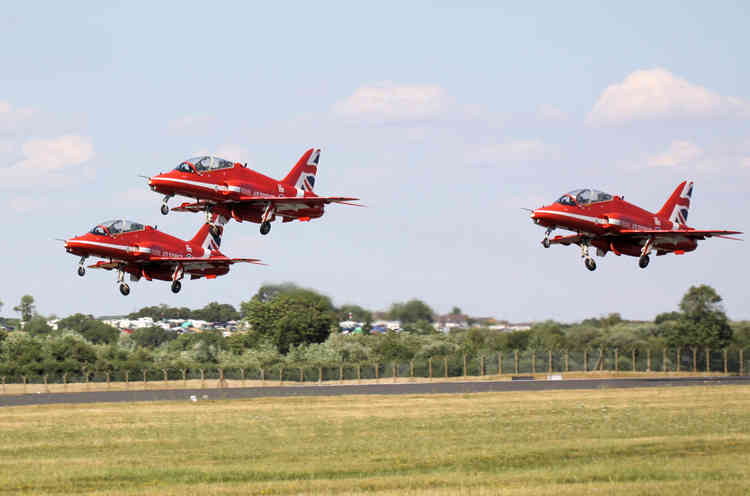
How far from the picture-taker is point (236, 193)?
214 ft

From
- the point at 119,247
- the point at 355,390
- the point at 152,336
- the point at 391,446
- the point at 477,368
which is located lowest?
the point at 391,446

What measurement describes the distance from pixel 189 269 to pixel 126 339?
105543 millimetres

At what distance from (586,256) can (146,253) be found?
27.3 meters

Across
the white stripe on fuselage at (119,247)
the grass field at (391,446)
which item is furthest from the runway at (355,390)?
the white stripe on fuselage at (119,247)

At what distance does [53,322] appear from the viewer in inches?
7854

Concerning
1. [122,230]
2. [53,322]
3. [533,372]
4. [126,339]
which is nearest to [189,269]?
[122,230]

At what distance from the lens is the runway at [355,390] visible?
89.5 m

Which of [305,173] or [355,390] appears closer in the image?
[305,173]

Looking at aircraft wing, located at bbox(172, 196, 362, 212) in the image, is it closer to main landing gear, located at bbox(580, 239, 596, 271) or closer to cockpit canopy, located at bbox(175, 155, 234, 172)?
cockpit canopy, located at bbox(175, 155, 234, 172)

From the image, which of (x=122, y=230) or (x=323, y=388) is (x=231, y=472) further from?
(x=323, y=388)

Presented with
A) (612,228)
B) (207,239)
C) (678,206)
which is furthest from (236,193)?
(678,206)

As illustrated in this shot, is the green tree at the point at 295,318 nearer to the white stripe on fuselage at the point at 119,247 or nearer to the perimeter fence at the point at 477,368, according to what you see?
the perimeter fence at the point at 477,368

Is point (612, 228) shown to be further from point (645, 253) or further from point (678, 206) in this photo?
point (678, 206)

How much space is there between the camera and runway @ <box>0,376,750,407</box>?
89.5 m
